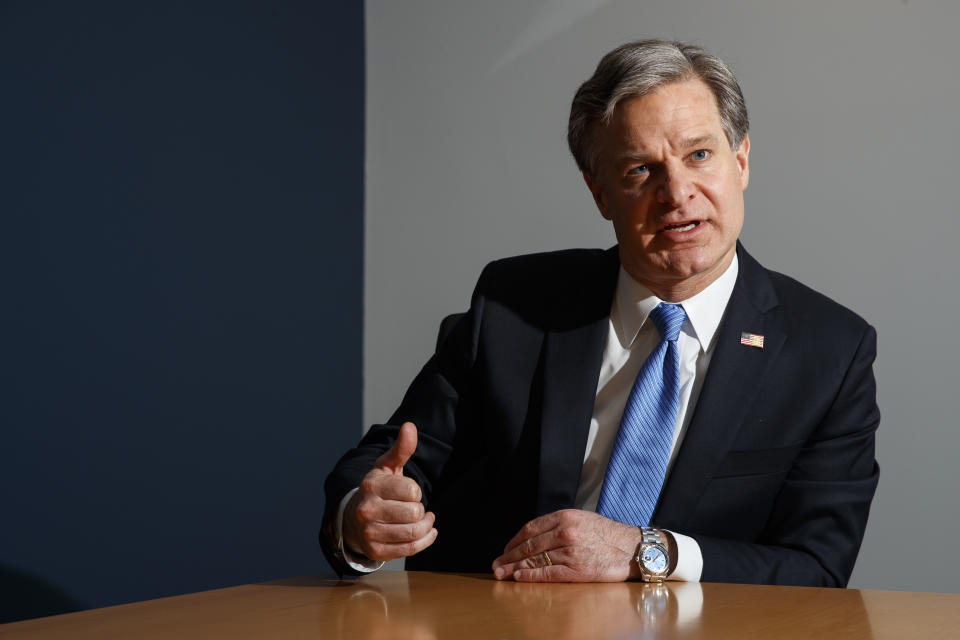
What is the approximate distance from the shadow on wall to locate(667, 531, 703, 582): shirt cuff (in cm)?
156

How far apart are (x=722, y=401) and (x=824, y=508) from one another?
229mm

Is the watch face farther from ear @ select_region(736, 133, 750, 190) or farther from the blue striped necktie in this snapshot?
ear @ select_region(736, 133, 750, 190)

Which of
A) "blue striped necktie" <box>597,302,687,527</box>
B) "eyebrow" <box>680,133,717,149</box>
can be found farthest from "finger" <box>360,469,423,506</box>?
"eyebrow" <box>680,133,717,149</box>

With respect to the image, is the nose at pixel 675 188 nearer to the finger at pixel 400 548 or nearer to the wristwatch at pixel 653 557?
the wristwatch at pixel 653 557

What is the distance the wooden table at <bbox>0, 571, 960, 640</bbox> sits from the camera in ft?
3.17

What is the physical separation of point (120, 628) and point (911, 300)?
7.35 feet

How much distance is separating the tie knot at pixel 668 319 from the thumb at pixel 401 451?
20.3 inches

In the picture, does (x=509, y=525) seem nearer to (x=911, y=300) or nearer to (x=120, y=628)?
(x=120, y=628)

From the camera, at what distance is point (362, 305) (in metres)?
3.50

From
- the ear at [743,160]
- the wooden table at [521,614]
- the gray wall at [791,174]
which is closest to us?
the wooden table at [521,614]

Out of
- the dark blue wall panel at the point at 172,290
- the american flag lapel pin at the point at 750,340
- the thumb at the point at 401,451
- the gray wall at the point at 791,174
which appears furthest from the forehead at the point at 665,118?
the dark blue wall panel at the point at 172,290

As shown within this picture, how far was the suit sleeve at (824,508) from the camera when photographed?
4.66 ft

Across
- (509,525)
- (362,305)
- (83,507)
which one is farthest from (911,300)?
(83,507)

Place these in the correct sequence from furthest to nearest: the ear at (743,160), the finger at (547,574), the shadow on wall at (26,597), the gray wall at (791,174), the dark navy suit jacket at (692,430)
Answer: the gray wall at (791,174)
the shadow on wall at (26,597)
the ear at (743,160)
the dark navy suit jacket at (692,430)
the finger at (547,574)
